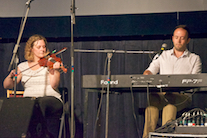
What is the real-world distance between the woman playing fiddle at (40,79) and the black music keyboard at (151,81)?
2.00 ft

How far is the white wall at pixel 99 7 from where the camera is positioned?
10.3 feet

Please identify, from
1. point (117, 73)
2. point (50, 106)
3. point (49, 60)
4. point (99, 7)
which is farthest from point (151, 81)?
point (99, 7)

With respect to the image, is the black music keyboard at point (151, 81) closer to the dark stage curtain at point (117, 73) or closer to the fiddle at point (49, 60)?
the fiddle at point (49, 60)

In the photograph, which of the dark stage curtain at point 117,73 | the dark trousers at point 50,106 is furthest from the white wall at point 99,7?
the dark trousers at point 50,106

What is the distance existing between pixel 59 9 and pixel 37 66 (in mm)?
1005

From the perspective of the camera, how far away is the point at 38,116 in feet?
6.72

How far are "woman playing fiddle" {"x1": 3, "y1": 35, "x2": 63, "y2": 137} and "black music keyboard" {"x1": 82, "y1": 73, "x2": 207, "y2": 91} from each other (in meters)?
0.61

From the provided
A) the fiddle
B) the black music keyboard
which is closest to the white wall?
the fiddle

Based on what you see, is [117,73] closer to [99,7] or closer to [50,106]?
[99,7]

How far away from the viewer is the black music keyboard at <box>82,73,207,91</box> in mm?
1836

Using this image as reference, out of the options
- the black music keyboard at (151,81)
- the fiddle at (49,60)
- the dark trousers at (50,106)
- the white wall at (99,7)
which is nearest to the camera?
the black music keyboard at (151,81)

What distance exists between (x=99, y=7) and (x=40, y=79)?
1.32m

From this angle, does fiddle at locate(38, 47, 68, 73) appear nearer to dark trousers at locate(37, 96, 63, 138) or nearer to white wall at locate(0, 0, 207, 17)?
dark trousers at locate(37, 96, 63, 138)

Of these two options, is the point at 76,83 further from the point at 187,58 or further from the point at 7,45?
the point at 187,58
